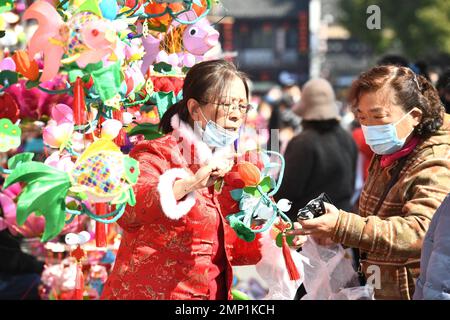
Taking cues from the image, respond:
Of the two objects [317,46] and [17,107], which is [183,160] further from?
[317,46]

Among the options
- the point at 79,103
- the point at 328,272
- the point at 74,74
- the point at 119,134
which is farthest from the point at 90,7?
the point at 328,272

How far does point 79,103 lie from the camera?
3.03 meters

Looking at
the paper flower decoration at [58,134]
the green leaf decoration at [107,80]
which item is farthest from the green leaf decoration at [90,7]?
the paper flower decoration at [58,134]

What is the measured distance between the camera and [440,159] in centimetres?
322

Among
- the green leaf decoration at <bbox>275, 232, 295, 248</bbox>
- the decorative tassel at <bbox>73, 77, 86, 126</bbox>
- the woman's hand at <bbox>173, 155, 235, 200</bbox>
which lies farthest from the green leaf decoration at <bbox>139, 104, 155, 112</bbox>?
the woman's hand at <bbox>173, 155, 235, 200</bbox>

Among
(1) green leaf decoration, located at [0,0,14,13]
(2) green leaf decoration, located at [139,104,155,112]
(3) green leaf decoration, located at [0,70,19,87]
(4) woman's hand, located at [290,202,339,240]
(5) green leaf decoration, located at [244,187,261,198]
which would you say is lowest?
(4) woman's hand, located at [290,202,339,240]

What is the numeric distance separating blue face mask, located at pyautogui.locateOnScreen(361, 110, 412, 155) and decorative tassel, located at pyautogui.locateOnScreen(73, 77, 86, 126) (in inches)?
37.7

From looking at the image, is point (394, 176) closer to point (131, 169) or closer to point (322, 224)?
point (322, 224)

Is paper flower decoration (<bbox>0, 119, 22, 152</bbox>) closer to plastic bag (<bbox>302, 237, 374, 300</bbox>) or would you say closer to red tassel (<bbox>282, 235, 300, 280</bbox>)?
red tassel (<bbox>282, 235, 300, 280</bbox>)

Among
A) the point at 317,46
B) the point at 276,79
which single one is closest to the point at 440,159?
the point at 276,79

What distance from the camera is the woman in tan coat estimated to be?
314 cm

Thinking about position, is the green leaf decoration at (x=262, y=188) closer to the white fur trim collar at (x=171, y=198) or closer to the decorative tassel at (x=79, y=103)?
the white fur trim collar at (x=171, y=198)

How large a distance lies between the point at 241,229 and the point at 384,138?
0.63m
